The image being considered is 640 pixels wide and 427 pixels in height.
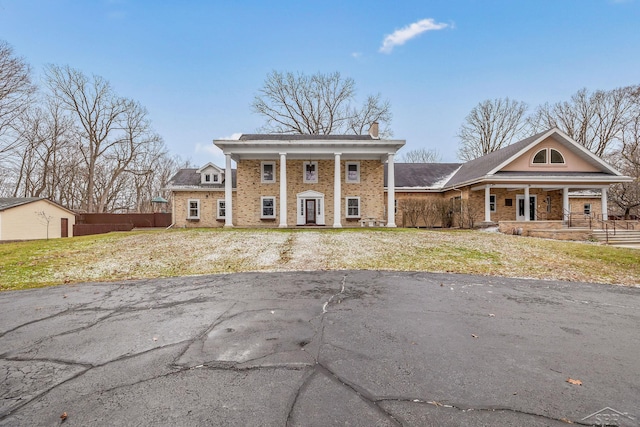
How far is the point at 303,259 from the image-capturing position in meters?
9.16

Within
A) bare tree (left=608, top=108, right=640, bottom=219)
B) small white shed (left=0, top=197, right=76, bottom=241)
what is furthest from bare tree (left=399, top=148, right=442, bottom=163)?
small white shed (left=0, top=197, right=76, bottom=241)

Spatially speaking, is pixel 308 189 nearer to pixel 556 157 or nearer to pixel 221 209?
pixel 221 209

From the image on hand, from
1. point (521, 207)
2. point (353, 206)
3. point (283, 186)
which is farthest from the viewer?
point (521, 207)

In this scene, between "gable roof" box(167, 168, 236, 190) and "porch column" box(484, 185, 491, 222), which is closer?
"porch column" box(484, 185, 491, 222)

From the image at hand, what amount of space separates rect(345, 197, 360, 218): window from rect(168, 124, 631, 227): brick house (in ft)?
0.23

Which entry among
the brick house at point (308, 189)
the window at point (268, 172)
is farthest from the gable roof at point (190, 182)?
the window at point (268, 172)

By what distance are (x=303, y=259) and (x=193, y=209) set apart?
16.6m

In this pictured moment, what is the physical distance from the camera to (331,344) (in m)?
3.12

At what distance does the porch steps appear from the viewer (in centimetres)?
1645

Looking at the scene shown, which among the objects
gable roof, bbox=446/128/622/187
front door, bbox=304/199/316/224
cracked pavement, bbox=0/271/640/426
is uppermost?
gable roof, bbox=446/128/622/187

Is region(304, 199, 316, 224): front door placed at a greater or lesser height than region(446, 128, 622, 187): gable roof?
lesser

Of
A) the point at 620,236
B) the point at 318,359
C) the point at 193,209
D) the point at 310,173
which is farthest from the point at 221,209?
the point at 620,236

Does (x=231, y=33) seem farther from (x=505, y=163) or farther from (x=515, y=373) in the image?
(x=505, y=163)

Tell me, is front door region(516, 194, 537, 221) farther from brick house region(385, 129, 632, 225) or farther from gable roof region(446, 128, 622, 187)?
gable roof region(446, 128, 622, 187)
